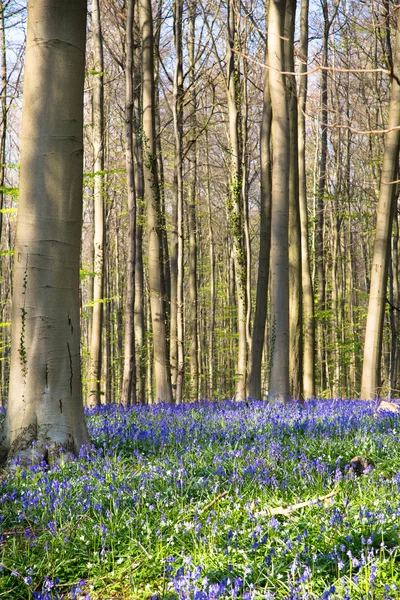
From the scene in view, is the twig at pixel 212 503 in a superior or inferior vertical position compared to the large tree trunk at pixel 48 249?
inferior

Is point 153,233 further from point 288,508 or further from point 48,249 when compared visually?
point 288,508

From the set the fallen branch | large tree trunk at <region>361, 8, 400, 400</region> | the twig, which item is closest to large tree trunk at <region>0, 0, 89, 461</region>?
the twig

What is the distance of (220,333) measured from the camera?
95.5 feet

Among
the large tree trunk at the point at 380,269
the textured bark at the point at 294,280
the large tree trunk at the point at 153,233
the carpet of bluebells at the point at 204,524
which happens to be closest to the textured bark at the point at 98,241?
the large tree trunk at the point at 153,233

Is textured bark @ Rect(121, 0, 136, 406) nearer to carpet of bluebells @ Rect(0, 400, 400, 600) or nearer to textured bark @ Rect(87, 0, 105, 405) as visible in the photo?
textured bark @ Rect(87, 0, 105, 405)

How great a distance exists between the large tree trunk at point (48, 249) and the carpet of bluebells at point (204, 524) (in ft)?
1.62

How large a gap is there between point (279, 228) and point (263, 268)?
9.35 ft

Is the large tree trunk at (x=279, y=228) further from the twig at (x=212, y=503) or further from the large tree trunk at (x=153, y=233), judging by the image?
the twig at (x=212, y=503)

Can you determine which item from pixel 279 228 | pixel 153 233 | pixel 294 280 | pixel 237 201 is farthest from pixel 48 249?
pixel 237 201

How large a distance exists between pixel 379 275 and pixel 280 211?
2836 mm

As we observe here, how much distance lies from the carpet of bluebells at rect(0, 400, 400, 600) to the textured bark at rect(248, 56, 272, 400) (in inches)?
248

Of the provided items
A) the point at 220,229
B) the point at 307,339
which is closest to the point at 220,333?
the point at 220,229

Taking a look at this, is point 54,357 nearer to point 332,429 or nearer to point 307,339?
point 332,429

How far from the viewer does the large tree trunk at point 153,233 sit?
11.0 metres
